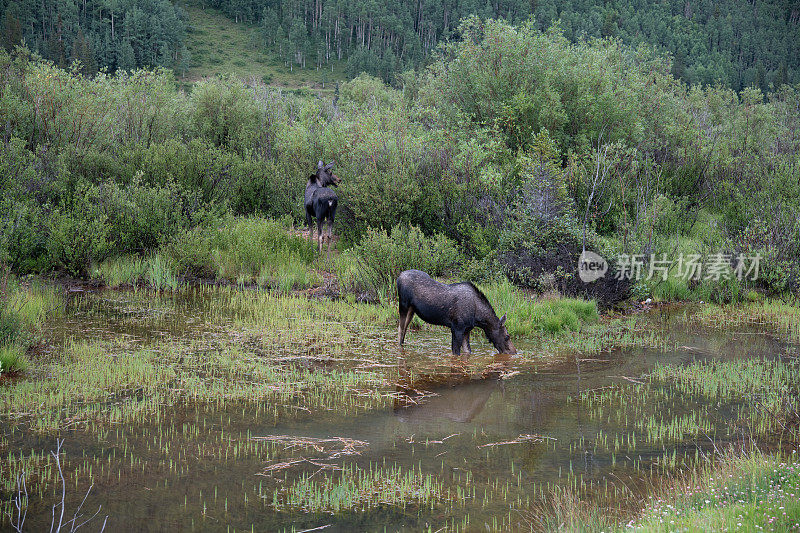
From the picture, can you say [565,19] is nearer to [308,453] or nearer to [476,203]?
[476,203]

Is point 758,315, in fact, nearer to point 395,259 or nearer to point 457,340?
point 457,340

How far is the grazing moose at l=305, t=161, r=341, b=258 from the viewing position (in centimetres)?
2002

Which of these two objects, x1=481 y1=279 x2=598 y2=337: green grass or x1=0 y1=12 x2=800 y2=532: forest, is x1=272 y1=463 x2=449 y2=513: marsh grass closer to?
x1=0 y1=12 x2=800 y2=532: forest

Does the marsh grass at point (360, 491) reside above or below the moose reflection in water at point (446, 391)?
above

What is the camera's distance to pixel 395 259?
53.8ft

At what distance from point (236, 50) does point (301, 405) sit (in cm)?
13989

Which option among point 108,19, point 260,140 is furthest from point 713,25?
point 260,140

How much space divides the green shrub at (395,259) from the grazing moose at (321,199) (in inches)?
120

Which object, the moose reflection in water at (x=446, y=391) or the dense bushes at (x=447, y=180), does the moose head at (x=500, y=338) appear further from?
the dense bushes at (x=447, y=180)

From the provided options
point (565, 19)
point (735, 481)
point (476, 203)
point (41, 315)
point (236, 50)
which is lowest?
point (41, 315)

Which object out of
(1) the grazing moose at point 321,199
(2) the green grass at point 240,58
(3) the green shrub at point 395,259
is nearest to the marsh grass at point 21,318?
(3) the green shrub at point 395,259

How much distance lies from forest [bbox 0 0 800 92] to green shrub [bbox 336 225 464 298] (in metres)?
97.8

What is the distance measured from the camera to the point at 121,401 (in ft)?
31.1

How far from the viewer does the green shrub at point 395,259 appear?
16.4m
